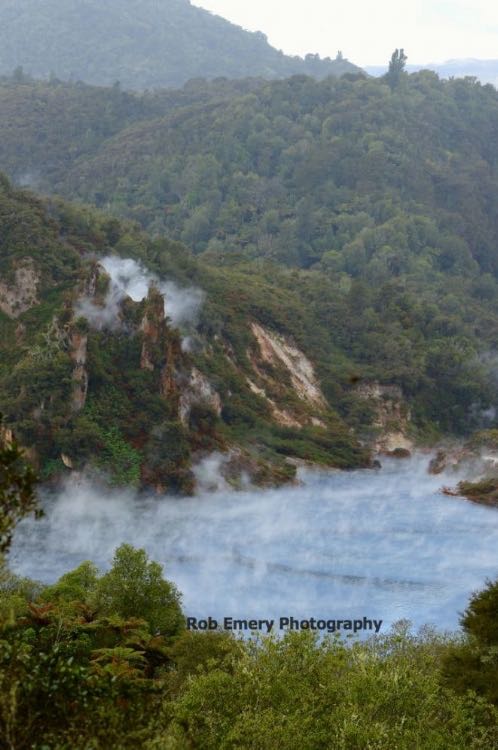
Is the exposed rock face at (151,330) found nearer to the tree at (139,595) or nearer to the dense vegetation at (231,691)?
the tree at (139,595)

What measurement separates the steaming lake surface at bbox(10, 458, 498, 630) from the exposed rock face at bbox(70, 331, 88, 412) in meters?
6.59

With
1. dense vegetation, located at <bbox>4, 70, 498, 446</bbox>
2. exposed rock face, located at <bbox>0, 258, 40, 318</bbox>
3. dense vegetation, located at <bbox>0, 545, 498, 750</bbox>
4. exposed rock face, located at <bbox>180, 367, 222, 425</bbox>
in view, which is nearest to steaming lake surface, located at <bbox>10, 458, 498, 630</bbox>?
exposed rock face, located at <bbox>180, 367, 222, 425</bbox>

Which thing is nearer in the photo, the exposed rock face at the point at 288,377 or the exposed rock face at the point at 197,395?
the exposed rock face at the point at 197,395

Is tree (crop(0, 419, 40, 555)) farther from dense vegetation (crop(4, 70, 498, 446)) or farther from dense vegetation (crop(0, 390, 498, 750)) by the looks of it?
dense vegetation (crop(4, 70, 498, 446))

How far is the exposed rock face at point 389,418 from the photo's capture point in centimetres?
9850

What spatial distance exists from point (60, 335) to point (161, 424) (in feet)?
30.1

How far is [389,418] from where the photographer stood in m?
104

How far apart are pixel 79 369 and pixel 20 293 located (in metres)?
10.0

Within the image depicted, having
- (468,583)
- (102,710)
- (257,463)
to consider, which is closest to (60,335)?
(257,463)

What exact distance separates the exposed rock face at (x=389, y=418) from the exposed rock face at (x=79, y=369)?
31.6 m

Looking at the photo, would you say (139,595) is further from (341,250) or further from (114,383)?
(341,250)

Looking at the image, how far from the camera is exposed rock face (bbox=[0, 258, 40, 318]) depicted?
8069 centimetres

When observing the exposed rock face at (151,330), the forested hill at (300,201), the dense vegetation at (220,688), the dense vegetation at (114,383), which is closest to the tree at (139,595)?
the dense vegetation at (220,688)

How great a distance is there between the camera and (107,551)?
61.9 metres
